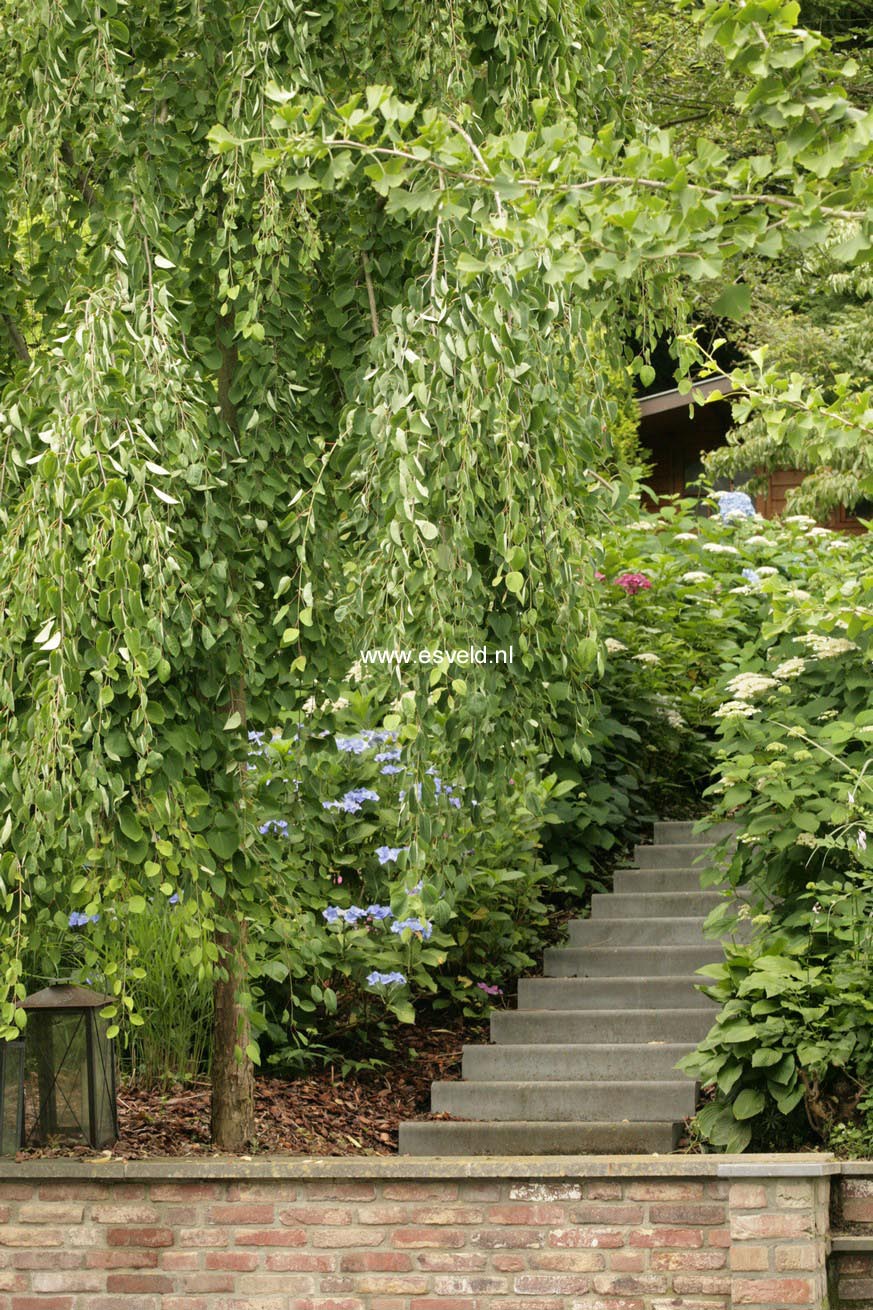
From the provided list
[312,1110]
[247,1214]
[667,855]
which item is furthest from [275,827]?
[667,855]

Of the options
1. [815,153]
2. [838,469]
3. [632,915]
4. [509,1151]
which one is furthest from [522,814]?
[838,469]

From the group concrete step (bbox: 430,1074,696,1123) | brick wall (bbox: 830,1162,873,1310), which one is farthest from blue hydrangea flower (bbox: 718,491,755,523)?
brick wall (bbox: 830,1162,873,1310)

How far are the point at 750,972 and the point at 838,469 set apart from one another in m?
8.22

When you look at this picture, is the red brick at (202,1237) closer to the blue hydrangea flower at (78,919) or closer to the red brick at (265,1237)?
the red brick at (265,1237)

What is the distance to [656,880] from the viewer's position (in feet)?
21.9

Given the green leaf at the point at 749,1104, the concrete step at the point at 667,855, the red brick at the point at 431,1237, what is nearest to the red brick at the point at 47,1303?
the red brick at the point at 431,1237

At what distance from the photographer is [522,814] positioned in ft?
21.2

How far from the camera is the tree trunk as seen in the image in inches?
192

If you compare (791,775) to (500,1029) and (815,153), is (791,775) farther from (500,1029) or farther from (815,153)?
(815,153)

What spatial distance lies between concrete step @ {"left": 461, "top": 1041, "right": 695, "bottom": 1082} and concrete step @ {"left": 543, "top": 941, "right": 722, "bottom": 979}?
48cm

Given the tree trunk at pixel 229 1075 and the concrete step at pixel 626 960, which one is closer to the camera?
the tree trunk at pixel 229 1075

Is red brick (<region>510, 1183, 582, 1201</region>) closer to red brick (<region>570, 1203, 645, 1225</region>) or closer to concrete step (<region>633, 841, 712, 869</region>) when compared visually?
red brick (<region>570, 1203, 645, 1225</region>)

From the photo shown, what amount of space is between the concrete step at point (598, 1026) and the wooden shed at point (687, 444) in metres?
9.88

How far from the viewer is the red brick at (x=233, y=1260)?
14.6 feet
